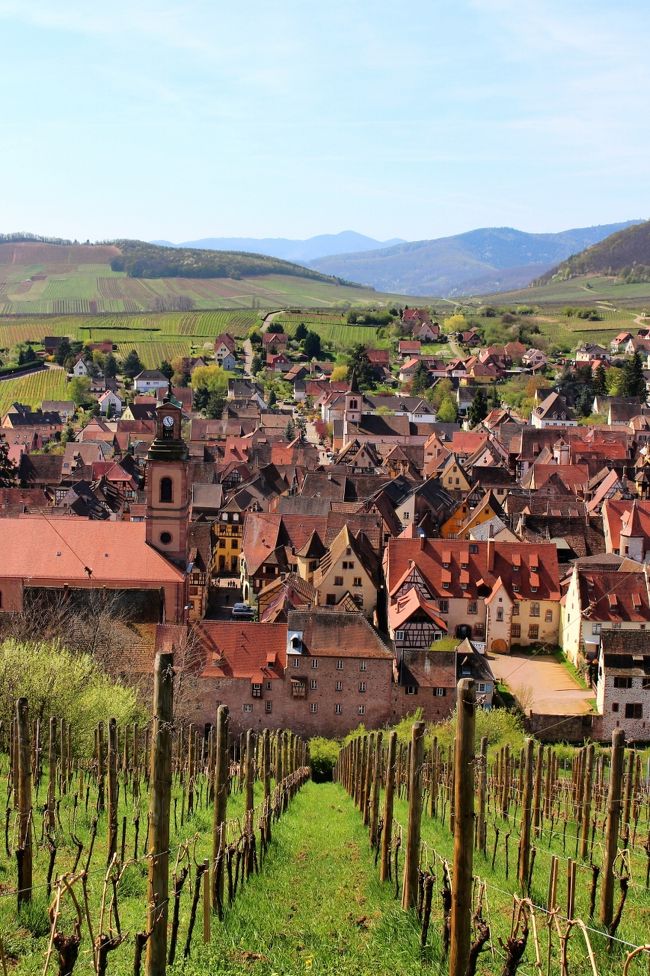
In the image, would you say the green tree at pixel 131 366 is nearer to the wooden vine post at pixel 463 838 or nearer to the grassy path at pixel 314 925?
the grassy path at pixel 314 925

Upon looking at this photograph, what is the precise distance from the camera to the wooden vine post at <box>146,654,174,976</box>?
11531 millimetres

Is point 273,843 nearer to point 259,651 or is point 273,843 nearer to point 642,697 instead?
point 259,651

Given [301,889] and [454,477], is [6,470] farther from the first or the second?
[301,889]

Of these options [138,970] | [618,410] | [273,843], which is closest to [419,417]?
[618,410]

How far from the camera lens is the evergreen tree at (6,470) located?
10225 centimetres

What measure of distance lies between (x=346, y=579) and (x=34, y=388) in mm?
119464

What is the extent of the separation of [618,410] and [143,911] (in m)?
130

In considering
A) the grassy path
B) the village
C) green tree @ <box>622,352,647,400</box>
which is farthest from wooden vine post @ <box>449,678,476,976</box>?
green tree @ <box>622,352,647,400</box>

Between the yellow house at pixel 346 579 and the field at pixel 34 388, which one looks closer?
the yellow house at pixel 346 579

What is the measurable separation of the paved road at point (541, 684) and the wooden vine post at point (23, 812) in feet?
114

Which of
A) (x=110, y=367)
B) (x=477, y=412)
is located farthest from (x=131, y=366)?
(x=477, y=412)

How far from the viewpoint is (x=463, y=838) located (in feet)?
36.3

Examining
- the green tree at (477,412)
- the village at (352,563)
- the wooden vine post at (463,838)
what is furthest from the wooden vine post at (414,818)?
the green tree at (477,412)

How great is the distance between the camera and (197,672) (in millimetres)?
46781
